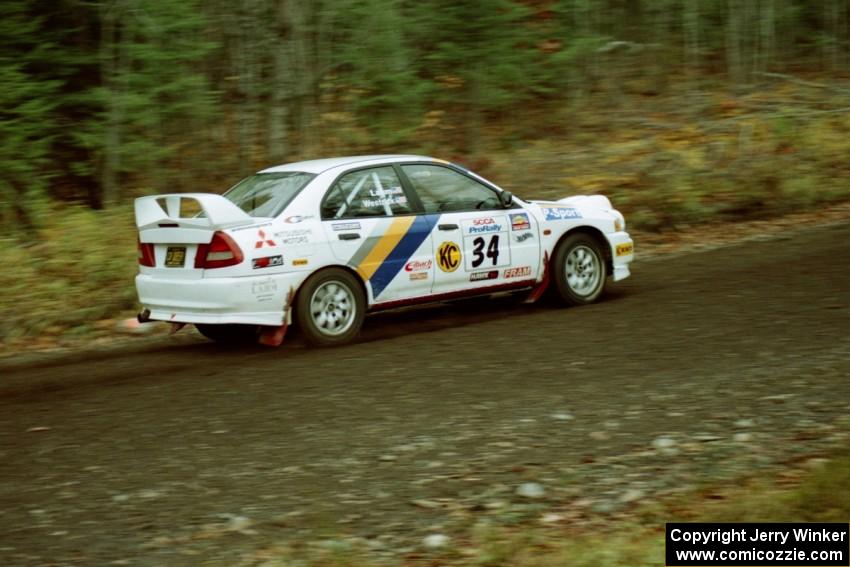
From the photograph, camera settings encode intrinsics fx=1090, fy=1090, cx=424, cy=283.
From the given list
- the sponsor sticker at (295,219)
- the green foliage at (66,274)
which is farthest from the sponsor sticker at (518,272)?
the green foliage at (66,274)

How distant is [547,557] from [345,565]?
32.6 inches

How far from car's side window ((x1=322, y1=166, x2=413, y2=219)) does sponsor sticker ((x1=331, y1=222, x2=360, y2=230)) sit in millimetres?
68

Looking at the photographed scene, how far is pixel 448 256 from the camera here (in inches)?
387

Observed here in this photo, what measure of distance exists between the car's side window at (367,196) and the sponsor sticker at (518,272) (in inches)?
47.1

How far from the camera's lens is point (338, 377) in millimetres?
8078

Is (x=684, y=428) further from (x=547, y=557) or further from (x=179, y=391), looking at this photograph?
(x=179, y=391)

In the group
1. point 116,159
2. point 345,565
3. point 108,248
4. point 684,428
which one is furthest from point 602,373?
point 116,159

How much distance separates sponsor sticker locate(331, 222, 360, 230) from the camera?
9.27 m

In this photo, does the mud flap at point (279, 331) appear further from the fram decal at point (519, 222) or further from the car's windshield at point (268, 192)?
the fram decal at point (519, 222)

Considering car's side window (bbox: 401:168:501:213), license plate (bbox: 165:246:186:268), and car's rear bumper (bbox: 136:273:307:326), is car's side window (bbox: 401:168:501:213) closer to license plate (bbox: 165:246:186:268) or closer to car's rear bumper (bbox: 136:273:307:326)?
car's rear bumper (bbox: 136:273:307:326)

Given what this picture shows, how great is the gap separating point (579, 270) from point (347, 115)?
25.9 ft

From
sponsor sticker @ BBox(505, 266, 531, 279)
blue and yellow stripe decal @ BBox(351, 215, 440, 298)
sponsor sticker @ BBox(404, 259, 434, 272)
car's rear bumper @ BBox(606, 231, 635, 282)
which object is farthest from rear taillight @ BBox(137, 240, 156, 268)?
car's rear bumper @ BBox(606, 231, 635, 282)

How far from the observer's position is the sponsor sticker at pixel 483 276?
1002cm

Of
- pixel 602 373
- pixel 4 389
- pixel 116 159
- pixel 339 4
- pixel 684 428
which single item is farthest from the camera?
pixel 339 4
